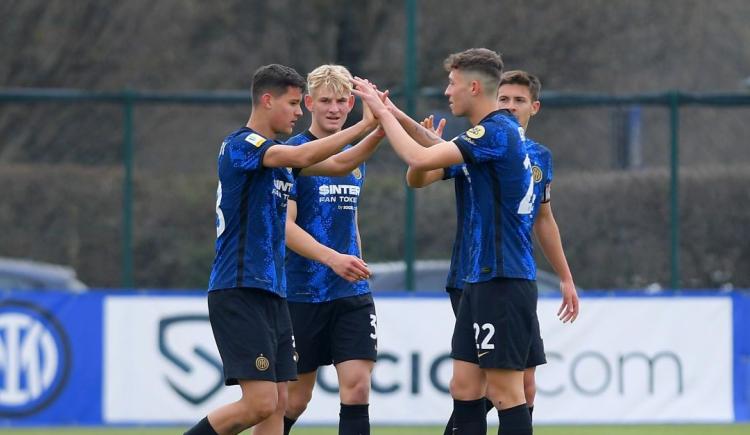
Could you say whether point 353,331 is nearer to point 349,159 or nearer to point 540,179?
point 349,159

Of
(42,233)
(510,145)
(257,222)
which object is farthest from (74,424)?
(510,145)

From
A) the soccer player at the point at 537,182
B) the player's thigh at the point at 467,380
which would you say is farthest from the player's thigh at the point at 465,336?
the soccer player at the point at 537,182

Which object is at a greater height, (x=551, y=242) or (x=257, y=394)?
(x=551, y=242)

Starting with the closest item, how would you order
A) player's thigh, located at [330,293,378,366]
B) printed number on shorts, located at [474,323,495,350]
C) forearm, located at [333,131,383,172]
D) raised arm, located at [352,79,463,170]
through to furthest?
raised arm, located at [352,79,463,170]
printed number on shorts, located at [474,323,495,350]
forearm, located at [333,131,383,172]
player's thigh, located at [330,293,378,366]

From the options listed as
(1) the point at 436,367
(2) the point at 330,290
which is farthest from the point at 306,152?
(1) the point at 436,367

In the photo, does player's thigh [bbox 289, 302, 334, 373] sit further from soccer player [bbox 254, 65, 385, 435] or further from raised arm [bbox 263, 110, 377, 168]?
raised arm [bbox 263, 110, 377, 168]

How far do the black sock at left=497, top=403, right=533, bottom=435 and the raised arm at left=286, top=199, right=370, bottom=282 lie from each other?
932 millimetres

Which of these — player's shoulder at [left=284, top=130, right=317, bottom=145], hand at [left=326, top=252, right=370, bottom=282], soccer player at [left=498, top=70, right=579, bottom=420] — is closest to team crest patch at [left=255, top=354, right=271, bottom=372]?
hand at [left=326, top=252, right=370, bottom=282]

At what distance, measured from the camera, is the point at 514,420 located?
678 cm

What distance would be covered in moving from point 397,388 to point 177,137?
4489 mm

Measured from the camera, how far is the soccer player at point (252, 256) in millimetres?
6789

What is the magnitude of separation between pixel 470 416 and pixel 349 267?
2.96 ft

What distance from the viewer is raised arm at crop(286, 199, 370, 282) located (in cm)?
703

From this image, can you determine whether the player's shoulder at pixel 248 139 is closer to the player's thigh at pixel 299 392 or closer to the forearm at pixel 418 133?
the forearm at pixel 418 133
